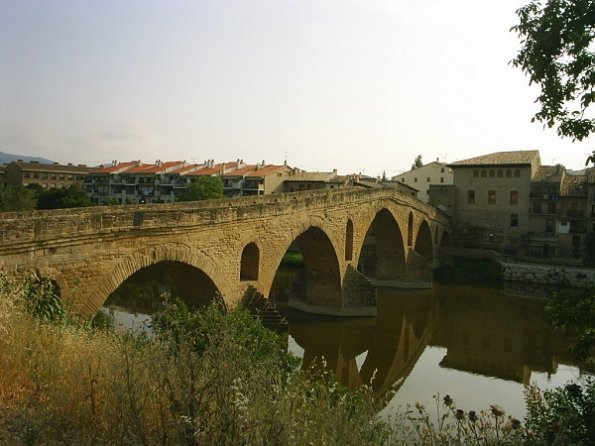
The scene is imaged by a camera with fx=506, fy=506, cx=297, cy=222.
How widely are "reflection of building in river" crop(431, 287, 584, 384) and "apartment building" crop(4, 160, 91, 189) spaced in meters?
51.8

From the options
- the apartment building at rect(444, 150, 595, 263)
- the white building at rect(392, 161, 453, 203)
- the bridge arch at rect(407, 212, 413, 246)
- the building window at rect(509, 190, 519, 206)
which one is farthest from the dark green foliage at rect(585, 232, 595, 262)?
the white building at rect(392, 161, 453, 203)

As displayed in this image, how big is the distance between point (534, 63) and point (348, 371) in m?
13.2

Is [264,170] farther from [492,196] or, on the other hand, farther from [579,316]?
[579,316]

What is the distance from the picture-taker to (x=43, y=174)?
64.1 m

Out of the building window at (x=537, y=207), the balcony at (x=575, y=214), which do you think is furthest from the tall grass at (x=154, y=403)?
the building window at (x=537, y=207)

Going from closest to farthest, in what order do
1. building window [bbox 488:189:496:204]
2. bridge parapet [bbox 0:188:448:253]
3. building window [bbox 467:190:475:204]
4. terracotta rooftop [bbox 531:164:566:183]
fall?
bridge parapet [bbox 0:188:448:253]
terracotta rooftop [bbox 531:164:566:183]
building window [bbox 488:189:496:204]
building window [bbox 467:190:475:204]

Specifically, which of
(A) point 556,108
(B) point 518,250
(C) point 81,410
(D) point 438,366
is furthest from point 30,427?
(B) point 518,250

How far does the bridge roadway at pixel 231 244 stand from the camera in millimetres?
9414

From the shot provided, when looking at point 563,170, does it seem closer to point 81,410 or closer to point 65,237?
point 65,237

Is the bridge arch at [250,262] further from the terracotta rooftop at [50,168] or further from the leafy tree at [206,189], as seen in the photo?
the terracotta rooftop at [50,168]

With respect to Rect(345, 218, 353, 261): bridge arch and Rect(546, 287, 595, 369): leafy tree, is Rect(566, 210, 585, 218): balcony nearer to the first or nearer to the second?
Rect(345, 218, 353, 261): bridge arch

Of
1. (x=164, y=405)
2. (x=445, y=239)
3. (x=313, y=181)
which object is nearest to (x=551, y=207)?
(x=445, y=239)

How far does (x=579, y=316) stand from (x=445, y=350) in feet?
49.9

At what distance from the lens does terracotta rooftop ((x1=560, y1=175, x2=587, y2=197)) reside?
37031mm
